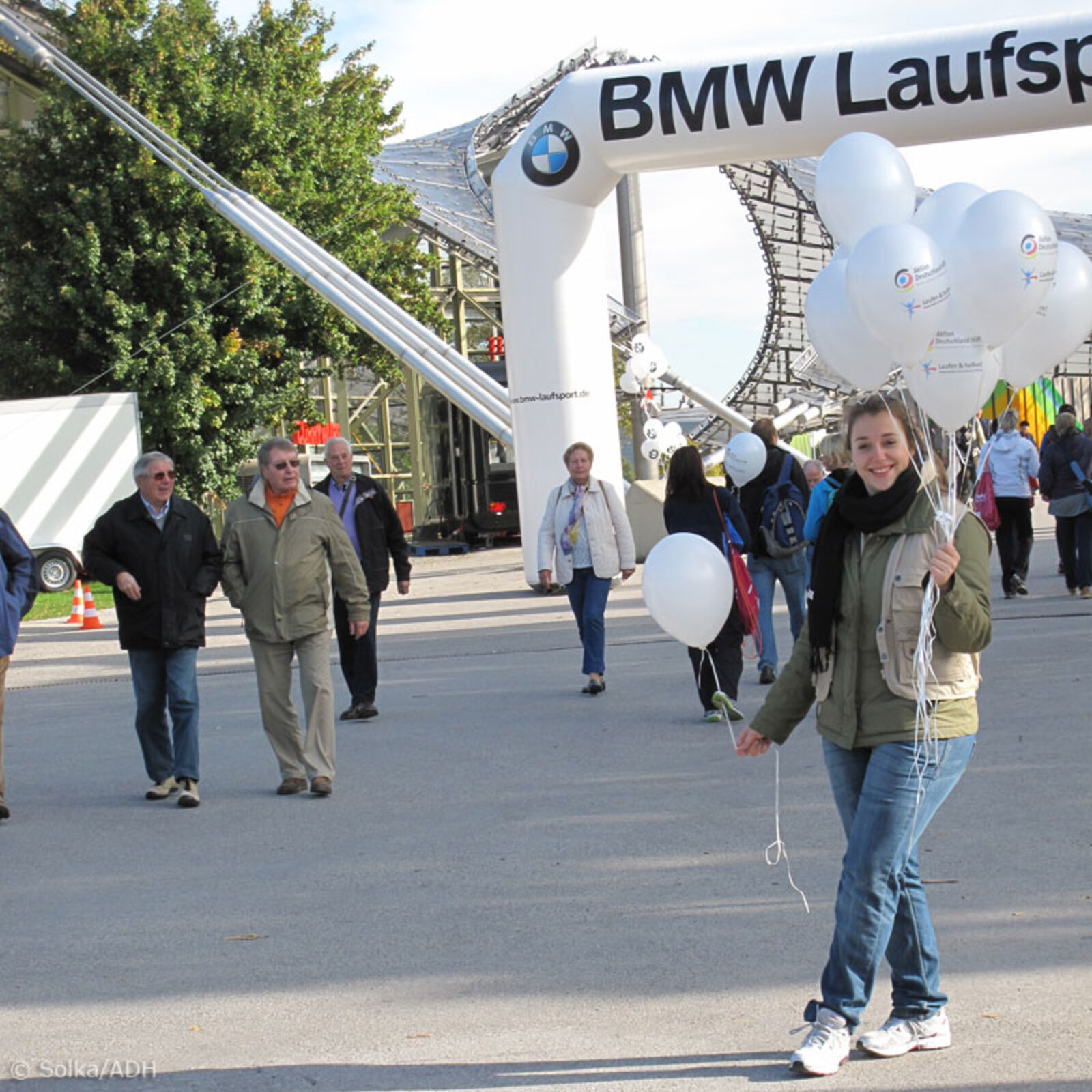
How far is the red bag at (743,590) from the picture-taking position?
9352mm

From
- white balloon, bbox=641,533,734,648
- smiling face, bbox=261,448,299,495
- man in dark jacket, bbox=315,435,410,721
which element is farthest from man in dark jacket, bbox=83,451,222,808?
white balloon, bbox=641,533,734,648

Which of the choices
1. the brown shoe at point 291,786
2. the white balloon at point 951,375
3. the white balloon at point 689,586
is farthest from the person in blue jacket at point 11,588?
the white balloon at point 951,375

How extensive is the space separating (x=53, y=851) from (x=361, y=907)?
2.06 m

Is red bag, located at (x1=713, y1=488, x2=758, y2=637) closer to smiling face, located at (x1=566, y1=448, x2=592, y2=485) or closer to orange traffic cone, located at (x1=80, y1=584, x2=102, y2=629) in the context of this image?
smiling face, located at (x1=566, y1=448, x2=592, y2=485)

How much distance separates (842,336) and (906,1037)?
8.46 ft

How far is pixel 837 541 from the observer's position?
4.25 meters

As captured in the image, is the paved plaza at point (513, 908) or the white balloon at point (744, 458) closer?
the paved plaza at point (513, 908)

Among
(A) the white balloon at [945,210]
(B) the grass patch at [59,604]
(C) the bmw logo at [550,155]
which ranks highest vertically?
(C) the bmw logo at [550,155]

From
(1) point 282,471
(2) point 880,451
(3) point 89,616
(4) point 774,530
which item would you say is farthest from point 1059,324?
(3) point 89,616

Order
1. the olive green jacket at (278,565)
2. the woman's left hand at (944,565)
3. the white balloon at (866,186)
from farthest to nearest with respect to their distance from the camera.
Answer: the olive green jacket at (278,565)
the white balloon at (866,186)
the woman's left hand at (944,565)

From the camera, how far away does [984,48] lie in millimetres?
14992

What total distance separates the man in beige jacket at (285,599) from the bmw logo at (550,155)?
9.29m

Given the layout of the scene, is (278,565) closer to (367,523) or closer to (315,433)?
(367,523)

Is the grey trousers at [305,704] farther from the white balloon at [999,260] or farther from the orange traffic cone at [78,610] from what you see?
the orange traffic cone at [78,610]
